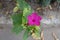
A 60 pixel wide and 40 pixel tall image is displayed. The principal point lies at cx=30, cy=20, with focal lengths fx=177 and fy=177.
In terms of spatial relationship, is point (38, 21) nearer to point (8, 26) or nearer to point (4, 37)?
point (4, 37)

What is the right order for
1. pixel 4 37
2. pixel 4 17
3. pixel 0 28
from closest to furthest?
pixel 4 37
pixel 0 28
pixel 4 17

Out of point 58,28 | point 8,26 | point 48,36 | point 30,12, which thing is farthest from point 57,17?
point 30,12

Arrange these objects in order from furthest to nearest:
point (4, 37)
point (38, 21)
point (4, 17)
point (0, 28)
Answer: point (4, 17) < point (0, 28) < point (4, 37) < point (38, 21)

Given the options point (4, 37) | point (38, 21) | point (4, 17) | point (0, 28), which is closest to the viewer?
point (38, 21)

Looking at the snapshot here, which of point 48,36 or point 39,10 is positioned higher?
point 39,10

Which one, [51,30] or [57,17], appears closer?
[51,30]

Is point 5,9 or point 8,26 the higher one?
point 5,9

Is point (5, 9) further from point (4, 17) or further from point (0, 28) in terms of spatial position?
point (0, 28)

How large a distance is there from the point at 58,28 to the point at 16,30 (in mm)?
1853

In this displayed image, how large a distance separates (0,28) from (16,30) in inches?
70.5

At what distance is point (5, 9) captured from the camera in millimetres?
3025

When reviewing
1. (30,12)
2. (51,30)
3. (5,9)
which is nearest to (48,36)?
(51,30)

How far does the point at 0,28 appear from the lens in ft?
8.87

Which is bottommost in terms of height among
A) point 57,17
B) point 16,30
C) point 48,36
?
point 48,36
